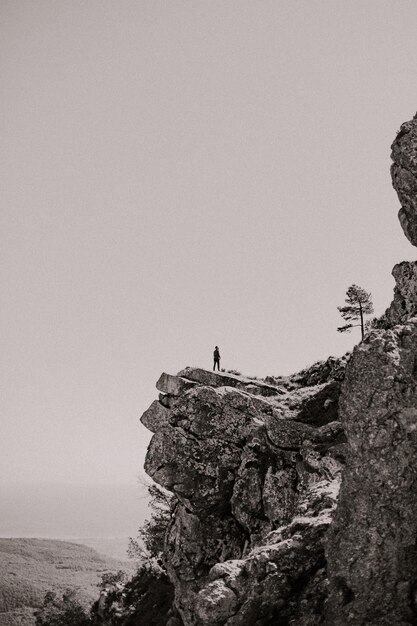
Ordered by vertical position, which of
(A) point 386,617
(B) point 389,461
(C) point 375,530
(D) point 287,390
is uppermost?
(D) point 287,390

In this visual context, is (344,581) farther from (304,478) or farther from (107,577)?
(107,577)

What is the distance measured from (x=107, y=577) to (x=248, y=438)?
3240cm

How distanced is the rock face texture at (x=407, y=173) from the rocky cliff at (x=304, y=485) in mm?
89

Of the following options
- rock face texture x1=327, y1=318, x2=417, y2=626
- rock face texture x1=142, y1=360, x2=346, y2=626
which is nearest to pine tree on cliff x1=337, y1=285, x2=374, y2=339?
rock face texture x1=142, y1=360, x2=346, y2=626

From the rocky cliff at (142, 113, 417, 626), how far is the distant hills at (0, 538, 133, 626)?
114 feet

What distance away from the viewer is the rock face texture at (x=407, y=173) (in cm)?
3338

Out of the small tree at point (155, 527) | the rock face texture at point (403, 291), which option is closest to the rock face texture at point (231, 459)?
the rock face texture at point (403, 291)

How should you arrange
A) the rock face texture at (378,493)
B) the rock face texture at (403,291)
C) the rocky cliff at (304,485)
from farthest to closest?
the rock face texture at (403,291) < the rocky cliff at (304,485) < the rock face texture at (378,493)

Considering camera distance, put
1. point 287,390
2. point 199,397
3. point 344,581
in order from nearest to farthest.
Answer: point 344,581, point 199,397, point 287,390

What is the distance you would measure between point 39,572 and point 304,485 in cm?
11919

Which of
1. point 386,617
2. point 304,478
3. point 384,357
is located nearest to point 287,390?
point 304,478

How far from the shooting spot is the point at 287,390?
51.5 meters

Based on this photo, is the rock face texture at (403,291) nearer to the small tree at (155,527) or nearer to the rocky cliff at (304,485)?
the rocky cliff at (304,485)

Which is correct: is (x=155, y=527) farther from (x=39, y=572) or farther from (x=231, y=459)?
(x=39, y=572)
